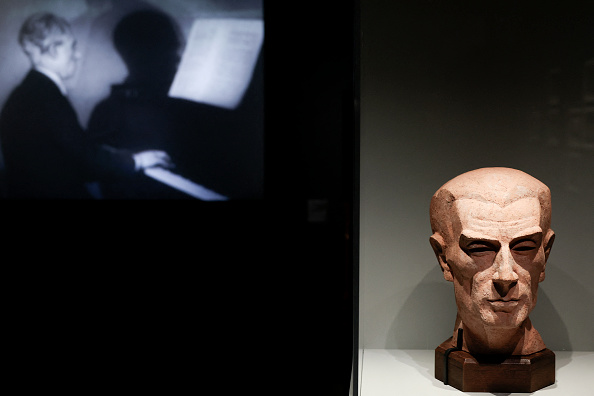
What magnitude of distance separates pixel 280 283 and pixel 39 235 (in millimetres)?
1073

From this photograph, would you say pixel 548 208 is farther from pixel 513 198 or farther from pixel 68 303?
pixel 68 303

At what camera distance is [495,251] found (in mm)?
1475

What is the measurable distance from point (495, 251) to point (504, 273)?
63 mm

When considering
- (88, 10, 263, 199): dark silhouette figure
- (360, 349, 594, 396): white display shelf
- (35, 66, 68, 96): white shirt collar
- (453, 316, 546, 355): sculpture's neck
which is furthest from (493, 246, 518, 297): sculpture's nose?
(35, 66, 68, 96): white shirt collar

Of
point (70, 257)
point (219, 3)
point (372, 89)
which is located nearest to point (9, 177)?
point (70, 257)

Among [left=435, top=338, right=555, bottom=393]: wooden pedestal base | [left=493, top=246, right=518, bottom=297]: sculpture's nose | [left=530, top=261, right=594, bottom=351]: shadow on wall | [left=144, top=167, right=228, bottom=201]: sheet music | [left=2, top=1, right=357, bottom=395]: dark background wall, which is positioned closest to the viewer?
[left=493, top=246, right=518, bottom=297]: sculpture's nose

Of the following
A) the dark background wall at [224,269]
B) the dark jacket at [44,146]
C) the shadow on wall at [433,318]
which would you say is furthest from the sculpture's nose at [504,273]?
the dark jacket at [44,146]

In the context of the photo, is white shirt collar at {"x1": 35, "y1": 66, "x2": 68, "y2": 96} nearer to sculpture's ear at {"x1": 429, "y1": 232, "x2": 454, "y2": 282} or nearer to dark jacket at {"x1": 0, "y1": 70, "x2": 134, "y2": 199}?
dark jacket at {"x1": 0, "y1": 70, "x2": 134, "y2": 199}

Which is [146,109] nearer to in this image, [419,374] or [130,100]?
[130,100]

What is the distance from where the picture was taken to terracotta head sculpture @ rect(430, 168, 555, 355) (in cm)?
146

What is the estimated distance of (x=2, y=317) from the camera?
2.46 metres

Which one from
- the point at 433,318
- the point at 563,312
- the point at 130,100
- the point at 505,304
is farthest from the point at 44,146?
the point at 563,312

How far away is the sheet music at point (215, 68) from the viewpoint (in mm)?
2479

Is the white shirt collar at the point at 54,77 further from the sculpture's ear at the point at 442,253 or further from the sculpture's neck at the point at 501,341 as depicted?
the sculpture's neck at the point at 501,341
